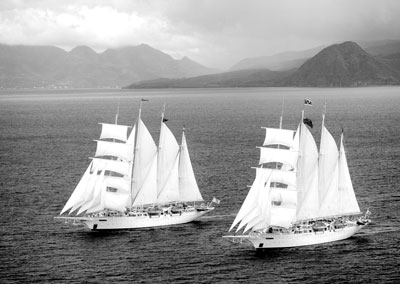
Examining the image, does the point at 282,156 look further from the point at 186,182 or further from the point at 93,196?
the point at 93,196

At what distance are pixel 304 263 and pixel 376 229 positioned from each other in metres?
17.7

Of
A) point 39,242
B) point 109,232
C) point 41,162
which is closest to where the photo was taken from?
point 39,242

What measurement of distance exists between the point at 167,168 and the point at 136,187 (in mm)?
5683

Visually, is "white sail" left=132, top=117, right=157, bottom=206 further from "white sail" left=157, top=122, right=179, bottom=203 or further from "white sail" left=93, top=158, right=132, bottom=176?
"white sail" left=93, top=158, right=132, bottom=176

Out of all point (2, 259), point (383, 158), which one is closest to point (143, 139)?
point (2, 259)

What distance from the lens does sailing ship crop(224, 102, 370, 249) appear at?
281 ft

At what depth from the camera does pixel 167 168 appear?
10250 cm

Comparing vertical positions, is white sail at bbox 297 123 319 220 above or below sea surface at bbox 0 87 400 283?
above

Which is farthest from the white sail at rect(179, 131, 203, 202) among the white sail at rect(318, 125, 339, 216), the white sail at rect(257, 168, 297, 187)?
the white sail at rect(318, 125, 339, 216)

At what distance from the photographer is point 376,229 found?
297 ft

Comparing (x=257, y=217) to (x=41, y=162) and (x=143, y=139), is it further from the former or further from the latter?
(x=41, y=162)

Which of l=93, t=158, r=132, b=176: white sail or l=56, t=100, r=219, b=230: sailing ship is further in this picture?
l=93, t=158, r=132, b=176: white sail

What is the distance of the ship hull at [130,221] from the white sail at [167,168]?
17.6 feet

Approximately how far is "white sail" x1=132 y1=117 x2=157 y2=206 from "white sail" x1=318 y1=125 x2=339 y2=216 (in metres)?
25.6
